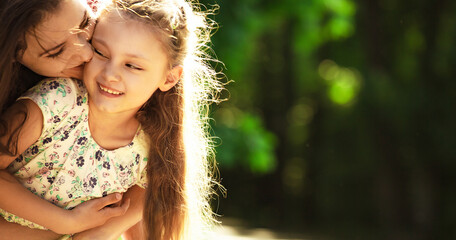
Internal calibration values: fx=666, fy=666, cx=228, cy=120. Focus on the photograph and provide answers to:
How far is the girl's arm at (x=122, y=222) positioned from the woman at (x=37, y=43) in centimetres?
33

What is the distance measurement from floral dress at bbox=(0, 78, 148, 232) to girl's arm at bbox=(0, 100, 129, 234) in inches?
1.5

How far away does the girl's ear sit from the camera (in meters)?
2.84

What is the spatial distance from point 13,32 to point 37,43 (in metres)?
0.10

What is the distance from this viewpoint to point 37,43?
2.42 m

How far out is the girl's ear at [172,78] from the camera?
2842mm

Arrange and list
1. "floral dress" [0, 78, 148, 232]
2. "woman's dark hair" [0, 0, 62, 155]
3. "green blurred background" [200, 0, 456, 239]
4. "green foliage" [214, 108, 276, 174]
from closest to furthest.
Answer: "woman's dark hair" [0, 0, 62, 155] → "floral dress" [0, 78, 148, 232] → "green foliage" [214, 108, 276, 174] → "green blurred background" [200, 0, 456, 239]

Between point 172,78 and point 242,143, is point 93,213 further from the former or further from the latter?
point 242,143

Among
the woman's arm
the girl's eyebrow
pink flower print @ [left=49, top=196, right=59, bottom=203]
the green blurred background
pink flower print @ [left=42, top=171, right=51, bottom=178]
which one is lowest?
the green blurred background

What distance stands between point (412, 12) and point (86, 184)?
15298 millimetres

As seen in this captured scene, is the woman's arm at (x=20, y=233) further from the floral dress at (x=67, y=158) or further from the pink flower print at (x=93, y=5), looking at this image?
the pink flower print at (x=93, y=5)

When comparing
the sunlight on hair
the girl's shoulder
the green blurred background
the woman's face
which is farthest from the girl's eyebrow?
the green blurred background

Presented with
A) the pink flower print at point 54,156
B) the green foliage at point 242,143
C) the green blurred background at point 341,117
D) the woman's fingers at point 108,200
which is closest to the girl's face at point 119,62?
the pink flower print at point 54,156

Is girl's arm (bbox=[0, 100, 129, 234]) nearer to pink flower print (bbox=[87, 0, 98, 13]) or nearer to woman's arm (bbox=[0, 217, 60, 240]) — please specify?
woman's arm (bbox=[0, 217, 60, 240])

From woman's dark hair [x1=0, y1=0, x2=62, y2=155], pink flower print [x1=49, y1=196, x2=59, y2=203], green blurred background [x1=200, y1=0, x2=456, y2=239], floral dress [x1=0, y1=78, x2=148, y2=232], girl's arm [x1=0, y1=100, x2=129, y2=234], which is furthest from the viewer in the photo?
green blurred background [x1=200, y1=0, x2=456, y2=239]
